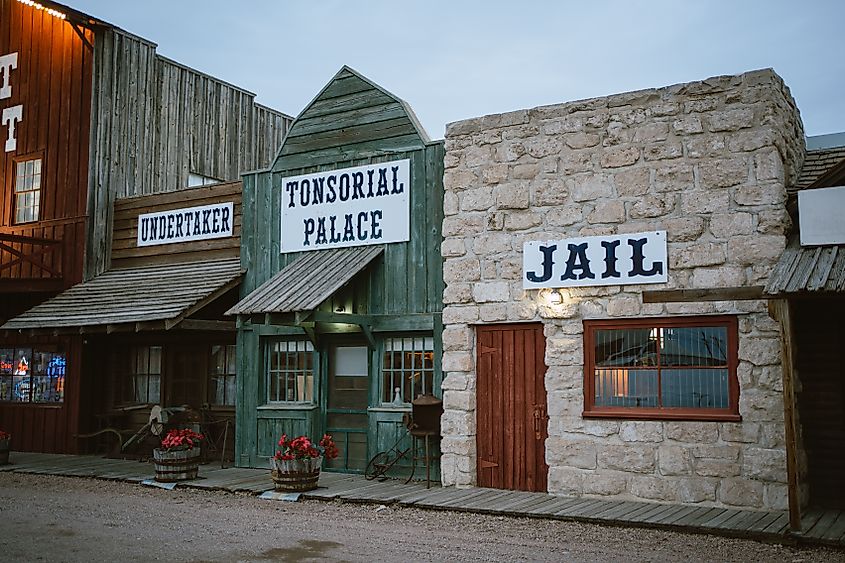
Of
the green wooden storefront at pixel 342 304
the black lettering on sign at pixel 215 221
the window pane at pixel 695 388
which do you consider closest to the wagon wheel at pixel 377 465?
the green wooden storefront at pixel 342 304

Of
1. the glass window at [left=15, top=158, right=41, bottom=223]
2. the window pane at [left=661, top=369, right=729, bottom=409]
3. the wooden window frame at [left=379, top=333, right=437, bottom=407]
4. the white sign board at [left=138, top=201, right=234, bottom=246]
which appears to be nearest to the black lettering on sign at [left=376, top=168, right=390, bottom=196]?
the wooden window frame at [left=379, top=333, right=437, bottom=407]

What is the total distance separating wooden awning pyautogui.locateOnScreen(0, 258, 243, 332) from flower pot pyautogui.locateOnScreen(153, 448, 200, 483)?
1752 mm

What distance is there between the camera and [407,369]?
12.5 m

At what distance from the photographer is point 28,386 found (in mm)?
16875

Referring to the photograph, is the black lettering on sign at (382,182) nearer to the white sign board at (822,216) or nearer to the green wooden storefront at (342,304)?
the green wooden storefront at (342,304)

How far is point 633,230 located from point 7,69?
44.2 ft

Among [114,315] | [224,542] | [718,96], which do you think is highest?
[718,96]

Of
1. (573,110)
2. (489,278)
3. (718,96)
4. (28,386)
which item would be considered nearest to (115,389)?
(28,386)

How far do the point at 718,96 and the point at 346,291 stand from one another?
5434 millimetres

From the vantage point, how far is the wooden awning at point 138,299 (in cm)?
1319

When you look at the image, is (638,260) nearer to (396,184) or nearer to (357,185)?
(396,184)

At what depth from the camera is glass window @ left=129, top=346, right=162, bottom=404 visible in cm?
1566

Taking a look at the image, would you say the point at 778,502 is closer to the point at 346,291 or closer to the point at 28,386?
the point at 346,291

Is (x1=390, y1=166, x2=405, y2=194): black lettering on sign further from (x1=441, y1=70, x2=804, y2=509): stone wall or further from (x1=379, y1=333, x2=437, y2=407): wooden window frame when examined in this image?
(x1=379, y1=333, x2=437, y2=407): wooden window frame
